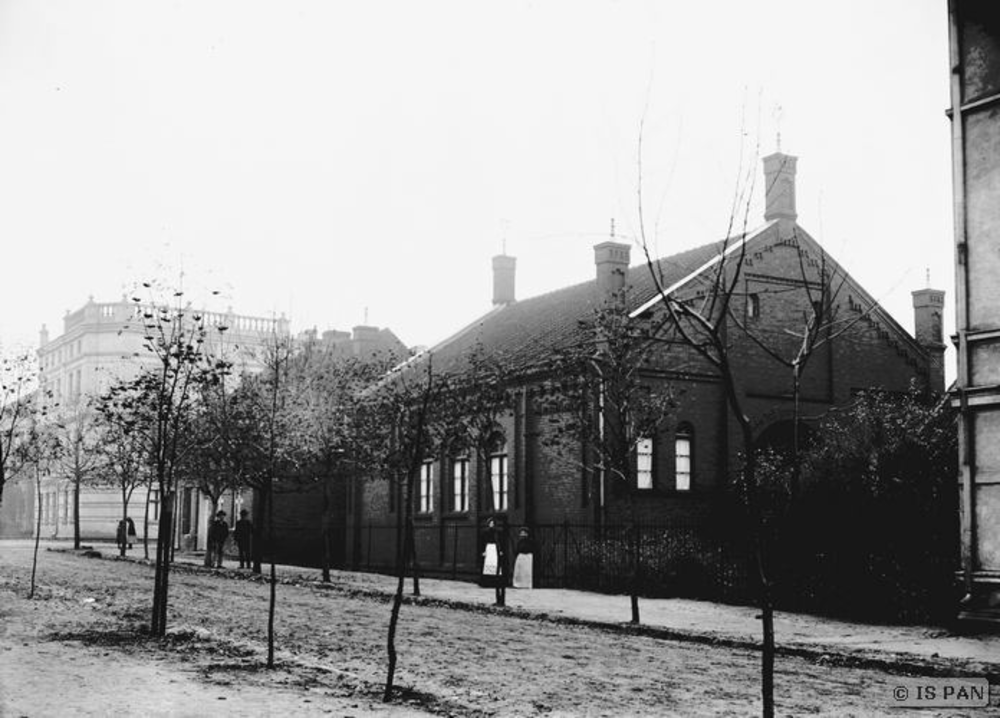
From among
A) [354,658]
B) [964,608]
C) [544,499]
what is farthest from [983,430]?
[544,499]

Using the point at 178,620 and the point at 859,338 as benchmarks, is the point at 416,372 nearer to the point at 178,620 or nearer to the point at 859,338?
the point at 859,338

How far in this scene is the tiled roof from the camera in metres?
30.6

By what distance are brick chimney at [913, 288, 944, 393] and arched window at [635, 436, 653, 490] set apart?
9565 mm

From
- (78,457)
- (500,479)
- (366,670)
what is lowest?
(366,670)

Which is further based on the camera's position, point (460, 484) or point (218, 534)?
point (218, 534)

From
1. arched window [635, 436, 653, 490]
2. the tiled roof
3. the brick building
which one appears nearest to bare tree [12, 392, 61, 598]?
the brick building

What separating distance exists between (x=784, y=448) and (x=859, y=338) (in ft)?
17.1

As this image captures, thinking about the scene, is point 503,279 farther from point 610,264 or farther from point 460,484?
point 610,264

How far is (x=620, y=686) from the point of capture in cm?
1088

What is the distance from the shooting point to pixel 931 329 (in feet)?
107

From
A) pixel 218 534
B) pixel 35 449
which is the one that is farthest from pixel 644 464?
pixel 35 449

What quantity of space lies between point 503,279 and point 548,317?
286 inches

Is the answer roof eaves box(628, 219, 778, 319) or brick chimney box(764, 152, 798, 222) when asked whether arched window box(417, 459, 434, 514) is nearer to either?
roof eaves box(628, 219, 778, 319)

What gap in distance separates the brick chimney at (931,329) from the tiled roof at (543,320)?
6.34m
